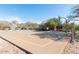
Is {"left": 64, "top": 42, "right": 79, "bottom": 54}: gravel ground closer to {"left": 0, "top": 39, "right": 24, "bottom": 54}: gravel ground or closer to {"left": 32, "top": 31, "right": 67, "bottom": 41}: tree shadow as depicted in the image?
{"left": 32, "top": 31, "right": 67, "bottom": 41}: tree shadow

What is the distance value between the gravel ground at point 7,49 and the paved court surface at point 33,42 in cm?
8

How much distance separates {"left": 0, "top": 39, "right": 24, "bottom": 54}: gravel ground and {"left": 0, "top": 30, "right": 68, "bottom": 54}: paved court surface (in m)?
0.08

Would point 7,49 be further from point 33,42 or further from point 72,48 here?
point 72,48

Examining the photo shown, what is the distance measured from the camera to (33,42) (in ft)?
11.9

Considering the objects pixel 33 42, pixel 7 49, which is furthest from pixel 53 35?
pixel 7 49

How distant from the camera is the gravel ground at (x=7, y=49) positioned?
11.7ft

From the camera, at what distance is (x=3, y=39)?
368 centimetres

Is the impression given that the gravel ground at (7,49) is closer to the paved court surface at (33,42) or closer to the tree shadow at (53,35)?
the paved court surface at (33,42)

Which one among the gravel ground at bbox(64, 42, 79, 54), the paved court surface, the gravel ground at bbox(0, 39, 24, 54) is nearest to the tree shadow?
the paved court surface
